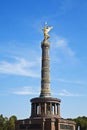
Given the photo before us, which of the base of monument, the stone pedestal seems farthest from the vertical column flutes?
the base of monument

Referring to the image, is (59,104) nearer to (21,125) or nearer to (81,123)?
(21,125)

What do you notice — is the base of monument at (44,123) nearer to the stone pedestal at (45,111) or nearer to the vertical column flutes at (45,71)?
the stone pedestal at (45,111)

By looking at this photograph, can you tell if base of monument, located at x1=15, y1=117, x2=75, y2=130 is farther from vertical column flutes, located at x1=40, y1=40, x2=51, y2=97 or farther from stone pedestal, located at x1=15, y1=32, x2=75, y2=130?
vertical column flutes, located at x1=40, y1=40, x2=51, y2=97

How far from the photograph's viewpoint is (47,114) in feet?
166

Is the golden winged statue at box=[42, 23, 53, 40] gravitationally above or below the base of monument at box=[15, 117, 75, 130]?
above

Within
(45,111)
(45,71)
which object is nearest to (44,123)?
(45,111)

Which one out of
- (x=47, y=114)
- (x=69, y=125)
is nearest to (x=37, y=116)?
(x=47, y=114)

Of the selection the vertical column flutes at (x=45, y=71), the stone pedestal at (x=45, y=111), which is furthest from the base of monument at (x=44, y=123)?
the vertical column flutes at (x=45, y=71)

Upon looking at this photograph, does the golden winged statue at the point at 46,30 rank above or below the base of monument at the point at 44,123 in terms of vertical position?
above

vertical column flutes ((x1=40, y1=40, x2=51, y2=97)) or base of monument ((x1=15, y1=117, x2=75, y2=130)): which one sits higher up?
vertical column flutes ((x1=40, y1=40, x2=51, y2=97))

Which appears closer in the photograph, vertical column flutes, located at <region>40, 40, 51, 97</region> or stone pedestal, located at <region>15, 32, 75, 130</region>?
stone pedestal, located at <region>15, 32, 75, 130</region>

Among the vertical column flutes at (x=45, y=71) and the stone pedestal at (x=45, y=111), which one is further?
the vertical column flutes at (x=45, y=71)

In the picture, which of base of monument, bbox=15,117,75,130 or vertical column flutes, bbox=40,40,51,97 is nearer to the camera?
base of monument, bbox=15,117,75,130

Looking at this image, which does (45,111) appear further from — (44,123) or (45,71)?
(45,71)
